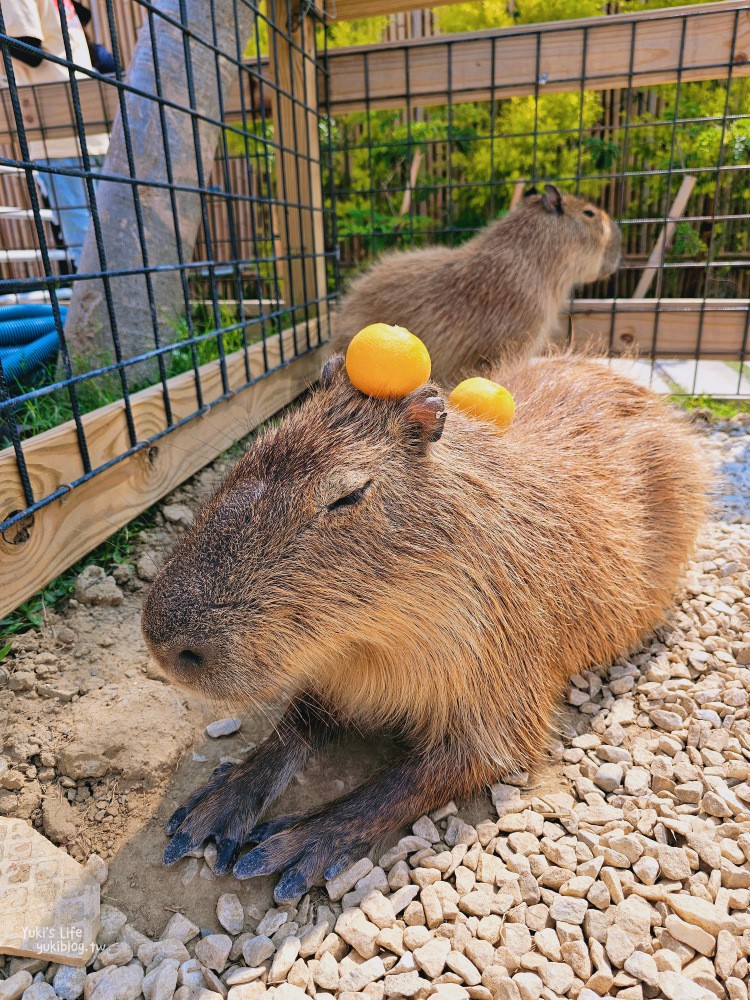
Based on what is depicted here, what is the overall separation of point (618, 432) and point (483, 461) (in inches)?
36.5

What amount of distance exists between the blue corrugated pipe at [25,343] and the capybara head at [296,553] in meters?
1.88

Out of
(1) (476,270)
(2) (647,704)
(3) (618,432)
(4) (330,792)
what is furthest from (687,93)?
(4) (330,792)

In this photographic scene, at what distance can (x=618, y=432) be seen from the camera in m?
2.56

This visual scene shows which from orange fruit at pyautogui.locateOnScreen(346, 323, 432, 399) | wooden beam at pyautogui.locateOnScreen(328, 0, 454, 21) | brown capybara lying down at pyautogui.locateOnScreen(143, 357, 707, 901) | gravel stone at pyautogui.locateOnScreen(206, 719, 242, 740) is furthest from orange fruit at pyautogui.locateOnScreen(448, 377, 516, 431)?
wooden beam at pyautogui.locateOnScreen(328, 0, 454, 21)

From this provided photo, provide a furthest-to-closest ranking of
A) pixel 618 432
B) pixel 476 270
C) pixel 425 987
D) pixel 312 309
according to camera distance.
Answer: pixel 312 309, pixel 476 270, pixel 618 432, pixel 425 987

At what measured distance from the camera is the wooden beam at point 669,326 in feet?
15.1

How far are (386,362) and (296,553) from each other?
52 centimetres

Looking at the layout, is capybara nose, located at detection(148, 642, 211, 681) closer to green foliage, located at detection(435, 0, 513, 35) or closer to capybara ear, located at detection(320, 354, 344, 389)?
capybara ear, located at detection(320, 354, 344, 389)

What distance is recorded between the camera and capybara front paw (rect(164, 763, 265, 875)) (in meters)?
1.69

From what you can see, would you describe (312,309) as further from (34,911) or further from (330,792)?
(34,911)

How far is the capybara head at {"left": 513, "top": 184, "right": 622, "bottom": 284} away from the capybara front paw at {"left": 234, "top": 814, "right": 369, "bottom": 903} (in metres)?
3.93

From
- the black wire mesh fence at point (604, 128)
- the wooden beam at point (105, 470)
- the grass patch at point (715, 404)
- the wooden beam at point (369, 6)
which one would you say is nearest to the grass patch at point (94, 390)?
the wooden beam at point (105, 470)

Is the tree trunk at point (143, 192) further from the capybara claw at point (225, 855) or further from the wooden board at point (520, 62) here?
the capybara claw at point (225, 855)

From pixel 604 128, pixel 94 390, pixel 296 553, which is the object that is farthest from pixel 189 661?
pixel 604 128
